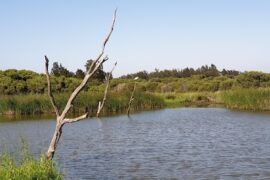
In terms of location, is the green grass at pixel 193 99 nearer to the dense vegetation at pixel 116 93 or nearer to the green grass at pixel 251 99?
the dense vegetation at pixel 116 93

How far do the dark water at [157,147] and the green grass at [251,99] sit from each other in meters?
5.66

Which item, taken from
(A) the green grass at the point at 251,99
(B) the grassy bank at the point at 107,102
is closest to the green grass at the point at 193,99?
(B) the grassy bank at the point at 107,102

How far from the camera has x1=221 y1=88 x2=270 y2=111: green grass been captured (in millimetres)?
36719

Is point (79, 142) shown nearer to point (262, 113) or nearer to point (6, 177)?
point (6, 177)

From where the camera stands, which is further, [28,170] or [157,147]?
[157,147]

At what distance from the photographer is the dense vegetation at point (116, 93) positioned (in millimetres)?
37438

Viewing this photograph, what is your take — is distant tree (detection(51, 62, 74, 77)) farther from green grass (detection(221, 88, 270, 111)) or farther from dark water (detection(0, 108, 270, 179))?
dark water (detection(0, 108, 270, 179))

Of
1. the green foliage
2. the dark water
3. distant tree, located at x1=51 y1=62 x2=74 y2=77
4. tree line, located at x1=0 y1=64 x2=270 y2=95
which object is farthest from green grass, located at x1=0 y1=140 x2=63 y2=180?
distant tree, located at x1=51 y1=62 x2=74 y2=77

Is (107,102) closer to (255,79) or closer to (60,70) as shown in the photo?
(255,79)

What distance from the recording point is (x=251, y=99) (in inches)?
1476

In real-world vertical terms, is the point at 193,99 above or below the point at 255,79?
below

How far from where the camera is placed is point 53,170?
31.9ft

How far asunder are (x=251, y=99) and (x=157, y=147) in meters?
20.0

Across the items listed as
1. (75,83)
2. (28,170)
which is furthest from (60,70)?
(28,170)
